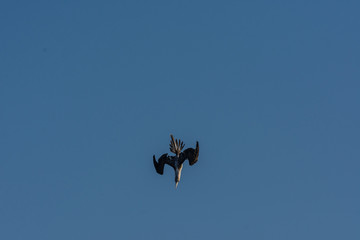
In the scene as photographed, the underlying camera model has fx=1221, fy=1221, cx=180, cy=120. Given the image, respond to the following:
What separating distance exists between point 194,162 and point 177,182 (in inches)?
128

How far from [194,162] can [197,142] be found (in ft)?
7.33

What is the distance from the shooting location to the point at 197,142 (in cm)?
13050

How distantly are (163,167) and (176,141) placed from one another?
4991 mm

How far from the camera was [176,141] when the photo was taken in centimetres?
13188

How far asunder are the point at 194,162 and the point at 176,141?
3.08 m

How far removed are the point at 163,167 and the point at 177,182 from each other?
380 centimetres

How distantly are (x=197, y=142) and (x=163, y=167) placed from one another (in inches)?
273

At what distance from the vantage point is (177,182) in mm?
132500

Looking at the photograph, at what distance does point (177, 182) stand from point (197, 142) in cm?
527

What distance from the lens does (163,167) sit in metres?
136
